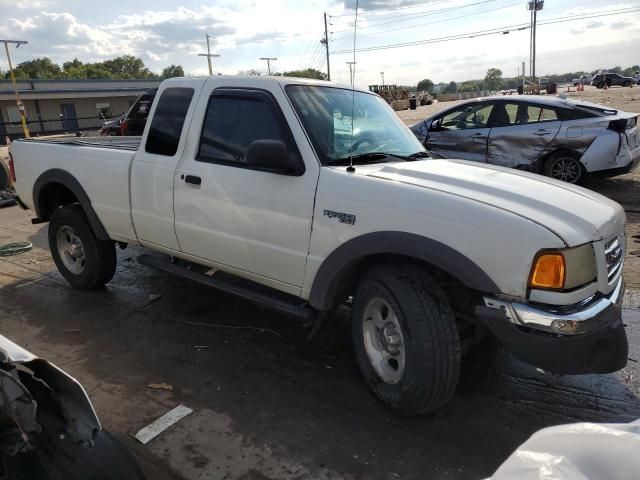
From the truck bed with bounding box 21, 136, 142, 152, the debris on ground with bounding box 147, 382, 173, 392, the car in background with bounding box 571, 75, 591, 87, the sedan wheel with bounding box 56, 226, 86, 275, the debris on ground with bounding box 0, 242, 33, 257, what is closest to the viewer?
the debris on ground with bounding box 147, 382, 173, 392

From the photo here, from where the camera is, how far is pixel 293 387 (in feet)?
11.8

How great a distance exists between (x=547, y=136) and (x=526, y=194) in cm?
626

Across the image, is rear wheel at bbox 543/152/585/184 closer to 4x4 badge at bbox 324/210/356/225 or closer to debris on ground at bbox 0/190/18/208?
4x4 badge at bbox 324/210/356/225

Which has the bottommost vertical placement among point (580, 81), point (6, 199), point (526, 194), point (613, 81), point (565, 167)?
point (6, 199)

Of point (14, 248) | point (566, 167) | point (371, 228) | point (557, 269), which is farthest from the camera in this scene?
point (566, 167)

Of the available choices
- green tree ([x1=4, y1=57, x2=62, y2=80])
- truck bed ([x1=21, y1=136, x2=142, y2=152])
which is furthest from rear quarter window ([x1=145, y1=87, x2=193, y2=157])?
green tree ([x1=4, y1=57, x2=62, y2=80])

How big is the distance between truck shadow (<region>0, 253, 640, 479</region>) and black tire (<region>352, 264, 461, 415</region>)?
260 mm

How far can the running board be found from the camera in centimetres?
356

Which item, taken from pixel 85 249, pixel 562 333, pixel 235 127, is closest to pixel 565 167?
pixel 235 127

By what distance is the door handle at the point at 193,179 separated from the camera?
13.0ft

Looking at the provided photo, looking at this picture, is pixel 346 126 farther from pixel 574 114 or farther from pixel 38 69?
pixel 38 69

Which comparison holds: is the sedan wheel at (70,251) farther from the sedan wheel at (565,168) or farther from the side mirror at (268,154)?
the sedan wheel at (565,168)

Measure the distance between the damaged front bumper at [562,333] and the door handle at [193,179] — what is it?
2271 mm

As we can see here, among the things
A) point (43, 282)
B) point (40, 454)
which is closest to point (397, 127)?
point (40, 454)
